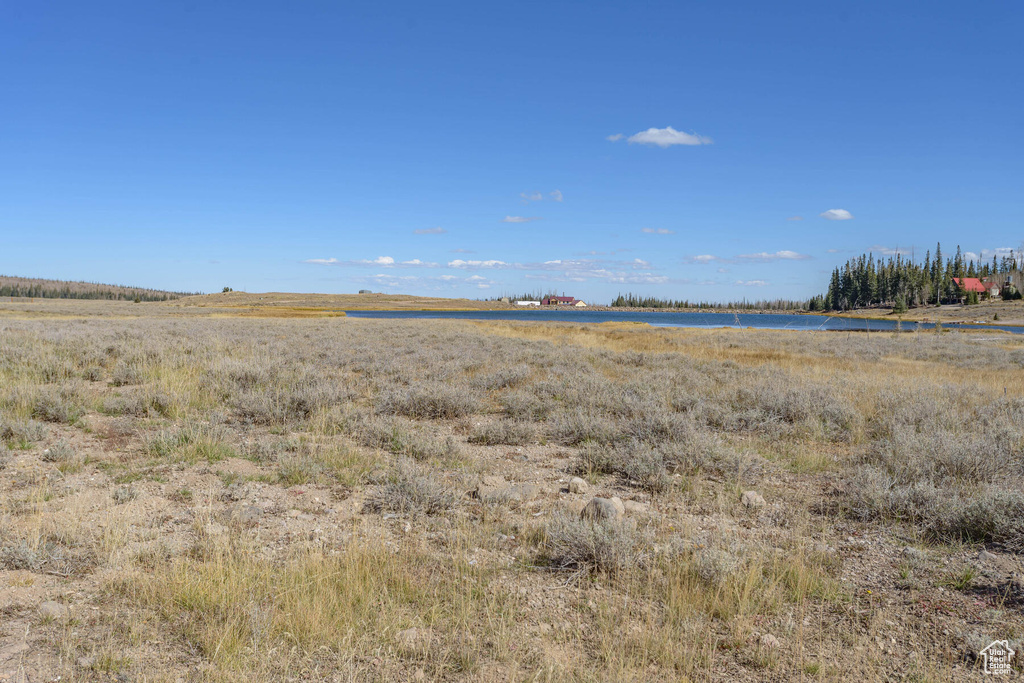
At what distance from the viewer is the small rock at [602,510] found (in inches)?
192

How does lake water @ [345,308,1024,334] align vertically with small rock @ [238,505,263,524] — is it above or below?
above

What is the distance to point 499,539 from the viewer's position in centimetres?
462

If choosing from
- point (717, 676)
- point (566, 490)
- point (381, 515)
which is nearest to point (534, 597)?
point (717, 676)

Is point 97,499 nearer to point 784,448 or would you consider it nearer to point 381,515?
point 381,515

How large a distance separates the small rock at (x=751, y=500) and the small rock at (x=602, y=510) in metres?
1.43

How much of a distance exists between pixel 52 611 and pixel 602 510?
4.06 meters

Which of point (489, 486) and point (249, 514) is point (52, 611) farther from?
point (489, 486)

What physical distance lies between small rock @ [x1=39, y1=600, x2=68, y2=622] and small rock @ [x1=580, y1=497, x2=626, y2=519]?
3849 mm

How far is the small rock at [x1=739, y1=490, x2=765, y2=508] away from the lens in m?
5.52

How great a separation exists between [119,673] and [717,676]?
3268 mm

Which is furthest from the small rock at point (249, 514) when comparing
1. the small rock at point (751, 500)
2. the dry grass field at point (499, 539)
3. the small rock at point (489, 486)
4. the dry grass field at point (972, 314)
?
the dry grass field at point (972, 314)

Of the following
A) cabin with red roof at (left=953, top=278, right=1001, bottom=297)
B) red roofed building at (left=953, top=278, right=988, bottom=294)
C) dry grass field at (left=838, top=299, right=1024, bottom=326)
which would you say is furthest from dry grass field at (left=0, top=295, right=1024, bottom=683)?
cabin with red roof at (left=953, top=278, right=1001, bottom=297)

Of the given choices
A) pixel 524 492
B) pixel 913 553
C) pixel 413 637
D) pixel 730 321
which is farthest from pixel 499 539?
pixel 730 321

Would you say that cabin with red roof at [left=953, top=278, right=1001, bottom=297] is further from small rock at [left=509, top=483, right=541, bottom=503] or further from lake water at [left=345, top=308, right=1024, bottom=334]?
small rock at [left=509, top=483, right=541, bottom=503]
